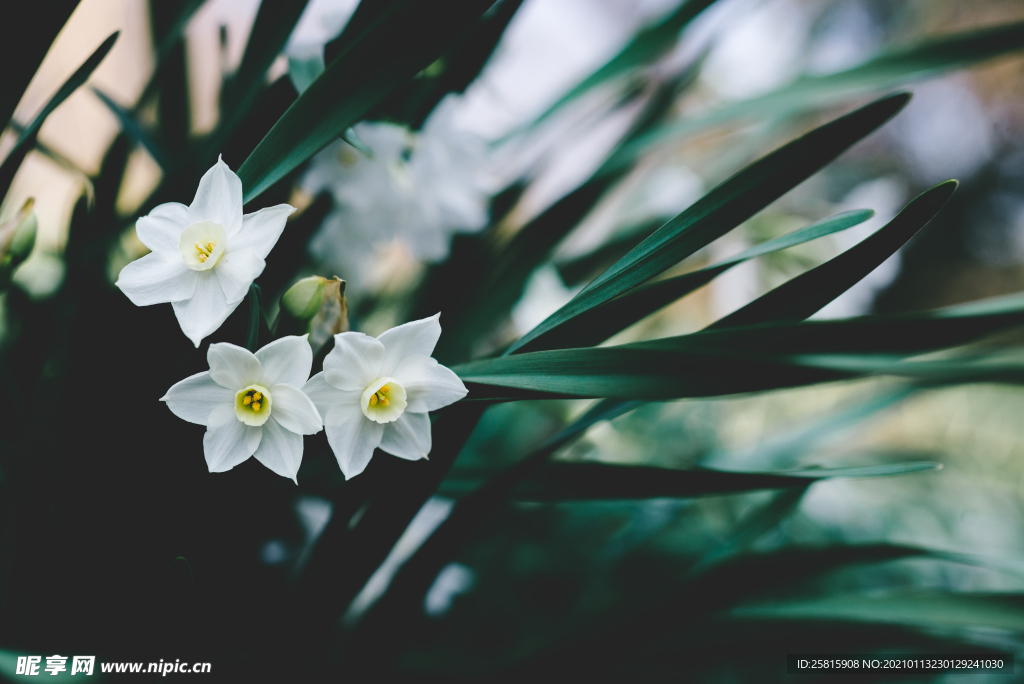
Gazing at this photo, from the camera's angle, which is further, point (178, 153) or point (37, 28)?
point (178, 153)

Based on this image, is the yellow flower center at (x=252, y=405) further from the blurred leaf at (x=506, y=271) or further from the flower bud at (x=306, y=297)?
the blurred leaf at (x=506, y=271)

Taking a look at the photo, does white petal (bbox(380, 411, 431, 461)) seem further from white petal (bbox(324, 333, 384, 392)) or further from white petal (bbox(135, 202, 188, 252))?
white petal (bbox(135, 202, 188, 252))

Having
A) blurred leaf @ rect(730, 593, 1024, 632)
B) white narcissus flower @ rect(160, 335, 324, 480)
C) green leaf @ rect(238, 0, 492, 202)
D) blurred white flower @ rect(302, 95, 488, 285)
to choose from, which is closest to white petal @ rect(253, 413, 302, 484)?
white narcissus flower @ rect(160, 335, 324, 480)

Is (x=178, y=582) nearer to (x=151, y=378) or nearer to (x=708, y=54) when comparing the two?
(x=151, y=378)

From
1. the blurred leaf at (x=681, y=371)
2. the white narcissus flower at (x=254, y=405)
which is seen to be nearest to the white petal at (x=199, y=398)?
the white narcissus flower at (x=254, y=405)

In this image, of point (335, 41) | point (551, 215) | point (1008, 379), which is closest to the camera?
point (1008, 379)

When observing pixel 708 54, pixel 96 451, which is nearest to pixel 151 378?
pixel 96 451

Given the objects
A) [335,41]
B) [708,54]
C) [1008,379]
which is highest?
[708,54]

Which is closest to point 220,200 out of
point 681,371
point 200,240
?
point 200,240
